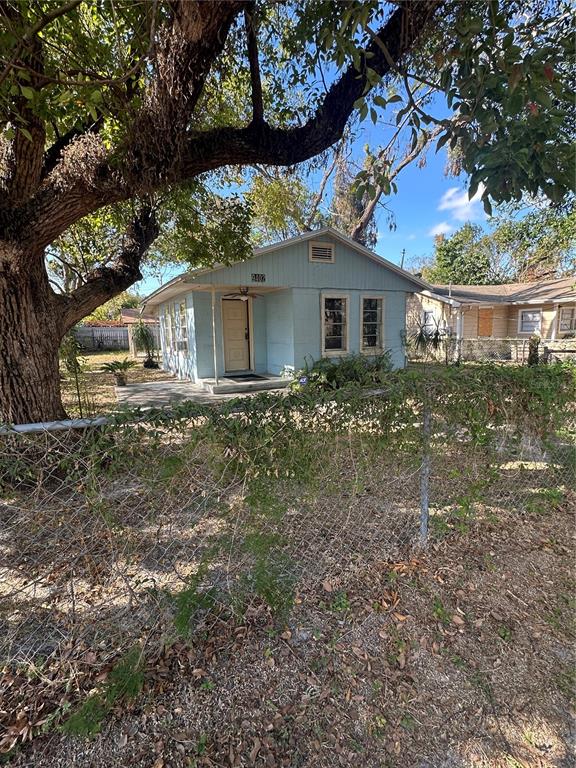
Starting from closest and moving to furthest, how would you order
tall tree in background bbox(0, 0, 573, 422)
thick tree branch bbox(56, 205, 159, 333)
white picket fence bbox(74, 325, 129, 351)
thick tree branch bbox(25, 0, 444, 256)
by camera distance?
tall tree in background bbox(0, 0, 573, 422)
thick tree branch bbox(25, 0, 444, 256)
thick tree branch bbox(56, 205, 159, 333)
white picket fence bbox(74, 325, 129, 351)

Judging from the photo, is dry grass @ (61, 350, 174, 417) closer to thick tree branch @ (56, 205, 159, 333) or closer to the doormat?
thick tree branch @ (56, 205, 159, 333)

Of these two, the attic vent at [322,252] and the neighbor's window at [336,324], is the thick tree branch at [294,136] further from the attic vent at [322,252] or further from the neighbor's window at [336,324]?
the neighbor's window at [336,324]

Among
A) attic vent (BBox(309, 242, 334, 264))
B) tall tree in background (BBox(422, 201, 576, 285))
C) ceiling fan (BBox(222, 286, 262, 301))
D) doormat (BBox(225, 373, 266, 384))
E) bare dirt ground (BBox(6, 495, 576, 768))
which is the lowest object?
bare dirt ground (BBox(6, 495, 576, 768))

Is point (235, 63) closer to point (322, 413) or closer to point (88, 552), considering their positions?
point (322, 413)

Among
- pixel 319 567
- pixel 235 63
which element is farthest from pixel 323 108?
pixel 319 567

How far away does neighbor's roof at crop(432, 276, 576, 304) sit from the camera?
634 inches

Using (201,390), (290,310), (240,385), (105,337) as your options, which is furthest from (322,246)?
(105,337)

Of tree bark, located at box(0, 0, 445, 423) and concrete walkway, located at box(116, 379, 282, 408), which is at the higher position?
tree bark, located at box(0, 0, 445, 423)

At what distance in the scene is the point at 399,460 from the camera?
2.45 m

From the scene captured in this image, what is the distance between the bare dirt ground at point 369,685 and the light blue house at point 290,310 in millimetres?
7531

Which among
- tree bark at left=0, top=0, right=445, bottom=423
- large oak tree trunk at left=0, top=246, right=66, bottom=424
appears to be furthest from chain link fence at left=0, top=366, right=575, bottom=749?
tree bark at left=0, top=0, right=445, bottom=423

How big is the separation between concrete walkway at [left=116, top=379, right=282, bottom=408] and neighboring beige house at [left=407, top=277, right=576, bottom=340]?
1078 cm

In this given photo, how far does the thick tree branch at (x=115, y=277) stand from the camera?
3.85 meters

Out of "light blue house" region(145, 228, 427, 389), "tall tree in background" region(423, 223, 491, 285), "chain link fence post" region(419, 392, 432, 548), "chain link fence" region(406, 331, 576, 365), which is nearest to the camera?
"chain link fence post" region(419, 392, 432, 548)
